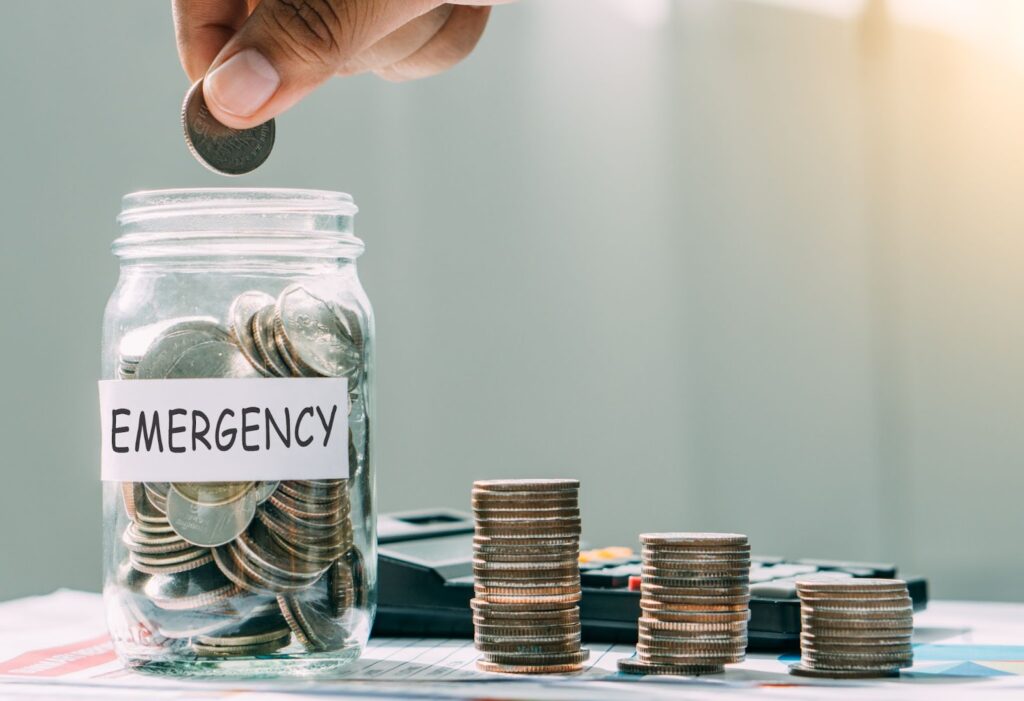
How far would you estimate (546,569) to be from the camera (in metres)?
0.74

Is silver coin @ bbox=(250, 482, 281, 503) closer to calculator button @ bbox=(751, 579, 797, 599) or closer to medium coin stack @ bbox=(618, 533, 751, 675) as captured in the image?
medium coin stack @ bbox=(618, 533, 751, 675)

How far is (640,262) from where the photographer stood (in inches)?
75.4

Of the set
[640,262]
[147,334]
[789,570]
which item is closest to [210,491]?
[147,334]

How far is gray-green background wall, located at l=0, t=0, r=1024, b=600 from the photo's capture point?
1704 millimetres

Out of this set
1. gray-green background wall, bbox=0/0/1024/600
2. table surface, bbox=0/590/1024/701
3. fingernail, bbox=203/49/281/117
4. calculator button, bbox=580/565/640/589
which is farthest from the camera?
gray-green background wall, bbox=0/0/1024/600

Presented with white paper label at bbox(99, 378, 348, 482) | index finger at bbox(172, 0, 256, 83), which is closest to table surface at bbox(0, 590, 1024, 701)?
white paper label at bbox(99, 378, 348, 482)

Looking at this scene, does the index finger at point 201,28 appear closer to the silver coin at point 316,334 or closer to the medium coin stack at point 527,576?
the silver coin at point 316,334

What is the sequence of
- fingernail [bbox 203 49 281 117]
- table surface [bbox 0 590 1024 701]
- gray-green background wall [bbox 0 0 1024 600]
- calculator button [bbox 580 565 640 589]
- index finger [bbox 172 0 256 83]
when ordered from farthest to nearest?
1. gray-green background wall [bbox 0 0 1024 600]
2. index finger [bbox 172 0 256 83]
3. calculator button [bbox 580 565 640 589]
4. fingernail [bbox 203 49 281 117]
5. table surface [bbox 0 590 1024 701]

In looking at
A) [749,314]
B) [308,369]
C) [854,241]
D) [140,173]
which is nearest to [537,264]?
[749,314]

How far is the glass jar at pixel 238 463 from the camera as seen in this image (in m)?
0.73

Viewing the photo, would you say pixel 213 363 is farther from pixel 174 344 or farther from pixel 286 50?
pixel 286 50

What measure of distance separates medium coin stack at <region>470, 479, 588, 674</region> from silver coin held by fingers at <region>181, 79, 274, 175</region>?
30cm

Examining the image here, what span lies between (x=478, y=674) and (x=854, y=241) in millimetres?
1183

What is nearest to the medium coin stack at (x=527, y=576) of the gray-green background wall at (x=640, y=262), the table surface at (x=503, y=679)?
the table surface at (x=503, y=679)
